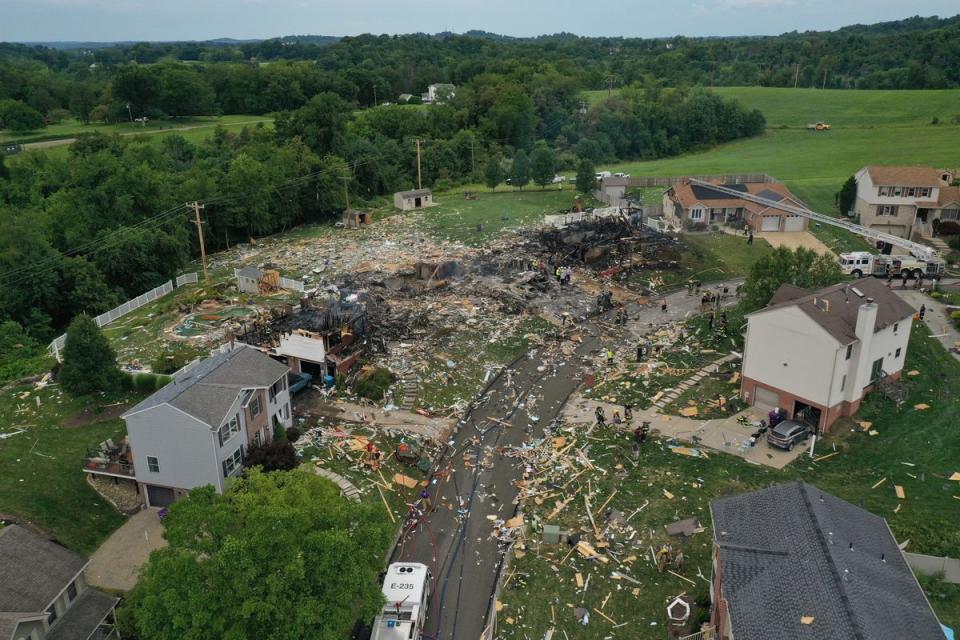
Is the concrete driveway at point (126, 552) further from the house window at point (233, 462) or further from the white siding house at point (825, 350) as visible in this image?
the white siding house at point (825, 350)

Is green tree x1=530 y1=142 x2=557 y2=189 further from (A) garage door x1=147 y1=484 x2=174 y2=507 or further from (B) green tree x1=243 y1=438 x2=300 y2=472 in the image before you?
(A) garage door x1=147 y1=484 x2=174 y2=507

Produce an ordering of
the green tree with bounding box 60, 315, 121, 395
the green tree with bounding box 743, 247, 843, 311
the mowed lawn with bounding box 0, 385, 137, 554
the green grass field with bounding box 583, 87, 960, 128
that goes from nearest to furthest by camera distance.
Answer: the mowed lawn with bounding box 0, 385, 137, 554, the green tree with bounding box 60, 315, 121, 395, the green tree with bounding box 743, 247, 843, 311, the green grass field with bounding box 583, 87, 960, 128

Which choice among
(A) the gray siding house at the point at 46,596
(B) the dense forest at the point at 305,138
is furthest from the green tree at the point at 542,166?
(A) the gray siding house at the point at 46,596

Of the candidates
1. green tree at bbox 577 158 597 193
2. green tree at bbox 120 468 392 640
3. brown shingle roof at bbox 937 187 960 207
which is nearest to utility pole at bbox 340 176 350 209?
green tree at bbox 577 158 597 193

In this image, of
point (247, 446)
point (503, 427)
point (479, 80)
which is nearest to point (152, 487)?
point (247, 446)

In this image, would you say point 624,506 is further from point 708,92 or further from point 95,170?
point 708,92

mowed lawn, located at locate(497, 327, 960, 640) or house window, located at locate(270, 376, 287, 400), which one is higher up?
house window, located at locate(270, 376, 287, 400)
